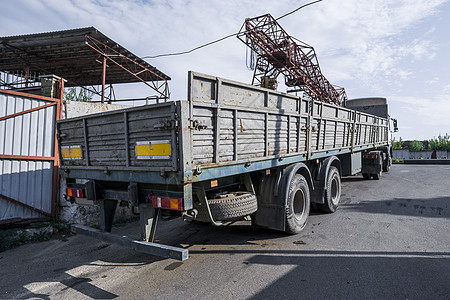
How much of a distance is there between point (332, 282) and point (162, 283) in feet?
6.38

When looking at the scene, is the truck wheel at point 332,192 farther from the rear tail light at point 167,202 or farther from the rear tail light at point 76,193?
the rear tail light at point 76,193

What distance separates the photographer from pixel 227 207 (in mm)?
3572

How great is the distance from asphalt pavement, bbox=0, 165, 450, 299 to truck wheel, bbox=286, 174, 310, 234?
204 millimetres

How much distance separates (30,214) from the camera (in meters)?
5.68

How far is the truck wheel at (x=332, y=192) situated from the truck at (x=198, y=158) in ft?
2.77

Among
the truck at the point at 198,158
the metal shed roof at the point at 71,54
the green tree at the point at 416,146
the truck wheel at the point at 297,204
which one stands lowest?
the truck wheel at the point at 297,204

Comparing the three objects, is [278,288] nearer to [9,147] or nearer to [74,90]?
[9,147]

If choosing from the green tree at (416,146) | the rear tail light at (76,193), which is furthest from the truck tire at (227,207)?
the green tree at (416,146)

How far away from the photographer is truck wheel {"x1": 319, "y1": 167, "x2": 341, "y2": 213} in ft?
19.7

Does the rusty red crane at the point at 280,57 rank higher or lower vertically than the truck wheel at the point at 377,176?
higher

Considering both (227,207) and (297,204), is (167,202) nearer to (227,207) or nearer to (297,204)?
(227,207)

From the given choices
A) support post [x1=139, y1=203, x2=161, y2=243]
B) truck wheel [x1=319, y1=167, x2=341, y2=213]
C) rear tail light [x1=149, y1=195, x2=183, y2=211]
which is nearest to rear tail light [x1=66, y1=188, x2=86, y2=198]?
support post [x1=139, y1=203, x2=161, y2=243]

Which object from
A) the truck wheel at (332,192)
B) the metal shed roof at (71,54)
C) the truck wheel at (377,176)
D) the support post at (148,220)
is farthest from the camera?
the truck wheel at (377,176)

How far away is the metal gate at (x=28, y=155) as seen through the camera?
211 inches
